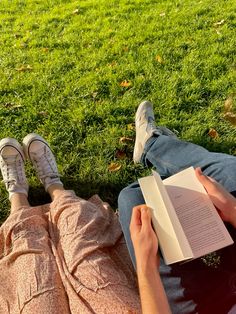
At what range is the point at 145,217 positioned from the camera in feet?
5.90

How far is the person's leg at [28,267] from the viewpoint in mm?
1998

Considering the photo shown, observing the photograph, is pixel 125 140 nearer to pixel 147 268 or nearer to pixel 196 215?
pixel 196 215

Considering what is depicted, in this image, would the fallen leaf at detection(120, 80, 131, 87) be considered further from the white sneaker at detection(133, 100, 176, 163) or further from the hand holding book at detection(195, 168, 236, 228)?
the hand holding book at detection(195, 168, 236, 228)

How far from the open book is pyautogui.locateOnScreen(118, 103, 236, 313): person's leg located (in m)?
0.20

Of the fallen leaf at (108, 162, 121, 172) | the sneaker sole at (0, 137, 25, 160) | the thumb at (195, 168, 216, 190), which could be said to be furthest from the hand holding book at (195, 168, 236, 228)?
the sneaker sole at (0, 137, 25, 160)

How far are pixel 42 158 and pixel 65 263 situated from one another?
0.97 m

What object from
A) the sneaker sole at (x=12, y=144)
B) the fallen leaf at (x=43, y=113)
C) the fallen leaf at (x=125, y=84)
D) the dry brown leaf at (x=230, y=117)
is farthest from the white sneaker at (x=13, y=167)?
the dry brown leaf at (x=230, y=117)

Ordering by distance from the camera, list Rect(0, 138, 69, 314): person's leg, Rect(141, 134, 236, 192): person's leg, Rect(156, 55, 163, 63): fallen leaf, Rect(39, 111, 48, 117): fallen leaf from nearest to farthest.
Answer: Rect(0, 138, 69, 314): person's leg < Rect(141, 134, 236, 192): person's leg < Rect(39, 111, 48, 117): fallen leaf < Rect(156, 55, 163, 63): fallen leaf

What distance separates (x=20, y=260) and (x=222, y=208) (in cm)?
98

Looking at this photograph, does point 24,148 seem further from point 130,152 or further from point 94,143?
point 130,152

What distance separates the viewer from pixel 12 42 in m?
4.60

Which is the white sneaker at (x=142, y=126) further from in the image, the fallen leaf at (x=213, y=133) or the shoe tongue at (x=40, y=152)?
the shoe tongue at (x=40, y=152)

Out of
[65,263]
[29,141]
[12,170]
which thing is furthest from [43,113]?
[65,263]

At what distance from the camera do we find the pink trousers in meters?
1.97
